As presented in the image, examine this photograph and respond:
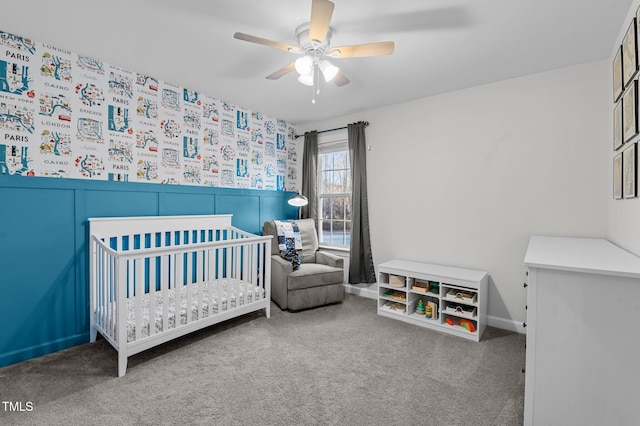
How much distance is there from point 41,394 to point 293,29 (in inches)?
109

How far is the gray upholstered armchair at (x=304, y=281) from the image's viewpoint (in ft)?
10.2

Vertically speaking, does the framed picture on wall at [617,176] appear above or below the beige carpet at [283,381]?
above

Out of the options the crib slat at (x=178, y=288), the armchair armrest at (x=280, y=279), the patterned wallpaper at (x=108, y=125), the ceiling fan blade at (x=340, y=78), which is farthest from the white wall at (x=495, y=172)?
the crib slat at (x=178, y=288)

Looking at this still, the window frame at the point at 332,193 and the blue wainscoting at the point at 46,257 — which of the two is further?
the window frame at the point at 332,193

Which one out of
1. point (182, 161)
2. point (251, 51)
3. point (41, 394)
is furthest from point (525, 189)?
point (41, 394)

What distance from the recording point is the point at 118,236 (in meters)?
2.52

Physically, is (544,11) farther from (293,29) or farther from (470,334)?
(470,334)

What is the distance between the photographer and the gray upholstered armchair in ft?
10.2

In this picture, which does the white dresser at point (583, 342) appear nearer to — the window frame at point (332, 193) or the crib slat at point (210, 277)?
the crib slat at point (210, 277)

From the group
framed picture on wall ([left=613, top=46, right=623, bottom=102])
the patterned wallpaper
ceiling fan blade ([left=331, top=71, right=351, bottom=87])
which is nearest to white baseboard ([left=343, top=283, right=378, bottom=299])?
the patterned wallpaper

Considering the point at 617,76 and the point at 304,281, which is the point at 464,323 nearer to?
the point at 304,281

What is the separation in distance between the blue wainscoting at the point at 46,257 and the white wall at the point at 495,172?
2.76 meters

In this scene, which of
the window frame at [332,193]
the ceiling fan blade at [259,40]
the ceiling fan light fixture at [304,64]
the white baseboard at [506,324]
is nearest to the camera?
the ceiling fan blade at [259,40]

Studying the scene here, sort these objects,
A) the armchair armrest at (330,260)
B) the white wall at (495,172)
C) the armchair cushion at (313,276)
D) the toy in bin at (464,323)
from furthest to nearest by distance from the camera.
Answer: the armchair armrest at (330,260)
the armchair cushion at (313,276)
the toy in bin at (464,323)
the white wall at (495,172)
